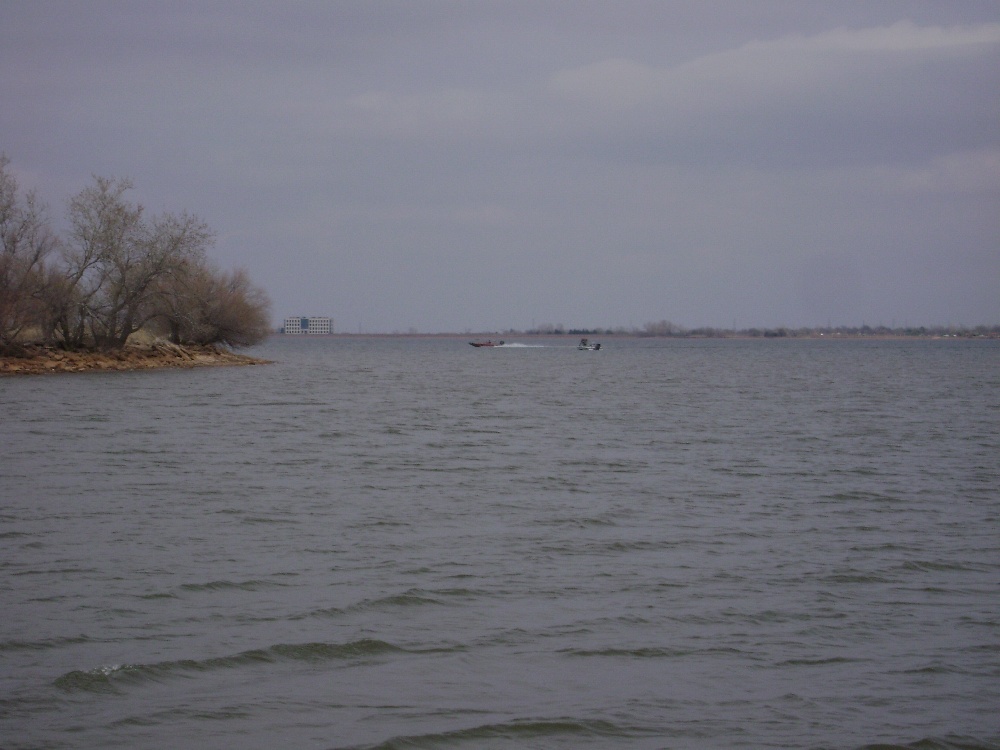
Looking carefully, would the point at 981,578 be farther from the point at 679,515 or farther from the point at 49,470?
→ the point at 49,470

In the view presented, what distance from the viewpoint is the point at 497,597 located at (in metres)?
10.2

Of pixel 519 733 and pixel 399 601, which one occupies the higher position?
pixel 399 601

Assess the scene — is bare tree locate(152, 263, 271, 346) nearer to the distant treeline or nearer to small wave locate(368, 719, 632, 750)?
the distant treeline

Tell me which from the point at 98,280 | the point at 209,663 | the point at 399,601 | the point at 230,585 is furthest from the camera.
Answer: the point at 98,280

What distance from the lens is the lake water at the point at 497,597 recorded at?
7250 millimetres

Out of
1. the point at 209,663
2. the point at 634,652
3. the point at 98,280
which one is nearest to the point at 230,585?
the point at 209,663

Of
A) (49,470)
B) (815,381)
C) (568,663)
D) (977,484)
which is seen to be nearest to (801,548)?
(568,663)

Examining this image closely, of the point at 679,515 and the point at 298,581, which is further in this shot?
the point at 679,515

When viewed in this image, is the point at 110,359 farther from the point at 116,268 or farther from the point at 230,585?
the point at 230,585

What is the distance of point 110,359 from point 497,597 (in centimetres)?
5691

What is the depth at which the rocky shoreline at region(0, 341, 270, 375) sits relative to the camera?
5669cm

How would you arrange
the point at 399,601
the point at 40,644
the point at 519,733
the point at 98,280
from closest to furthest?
the point at 519,733, the point at 40,644, the point at 399,601, the point at 98,280

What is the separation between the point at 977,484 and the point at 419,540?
34.6 ft

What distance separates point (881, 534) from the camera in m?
13.6
